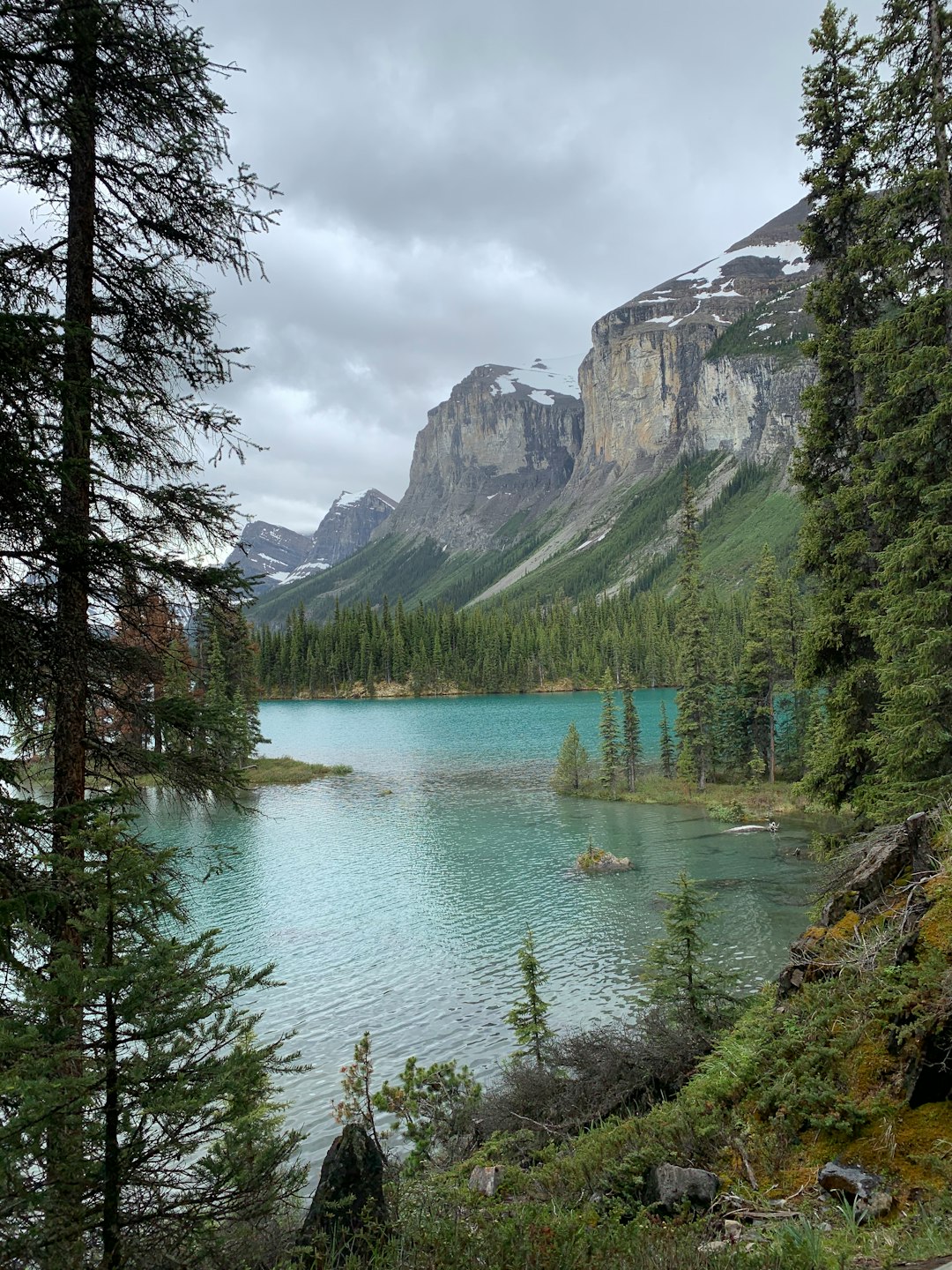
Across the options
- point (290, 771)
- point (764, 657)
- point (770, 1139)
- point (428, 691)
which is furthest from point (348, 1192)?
point (428, 691)

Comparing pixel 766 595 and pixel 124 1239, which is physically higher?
pixel 766 595

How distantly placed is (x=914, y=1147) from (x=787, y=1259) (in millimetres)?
2367

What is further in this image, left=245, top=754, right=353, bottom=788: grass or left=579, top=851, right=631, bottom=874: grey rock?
left=245, top=754, right=353, bottom=788: grass

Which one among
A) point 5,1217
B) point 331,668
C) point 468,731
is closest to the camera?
point 5,1217

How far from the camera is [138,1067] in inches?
170

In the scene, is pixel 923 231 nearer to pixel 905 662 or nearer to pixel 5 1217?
pixel 905 662

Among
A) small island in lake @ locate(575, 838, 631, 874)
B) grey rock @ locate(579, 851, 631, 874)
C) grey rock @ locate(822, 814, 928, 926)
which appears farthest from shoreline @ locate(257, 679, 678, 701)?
grey rock @ locate(822, 814, 928, 926)

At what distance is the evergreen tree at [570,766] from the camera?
49438 millimetres

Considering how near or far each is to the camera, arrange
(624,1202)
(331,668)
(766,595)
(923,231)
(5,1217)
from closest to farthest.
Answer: (5,1217)
(624,1202)
(923,231)
(766,595)
(331,668)

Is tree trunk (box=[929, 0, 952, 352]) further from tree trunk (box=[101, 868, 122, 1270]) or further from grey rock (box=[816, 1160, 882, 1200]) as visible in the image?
tree trunk (box=[101, 868, 122, 1270])

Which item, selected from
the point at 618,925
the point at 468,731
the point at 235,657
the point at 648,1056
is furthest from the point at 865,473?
the point at 468,731

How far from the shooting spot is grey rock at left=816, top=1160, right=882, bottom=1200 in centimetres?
536

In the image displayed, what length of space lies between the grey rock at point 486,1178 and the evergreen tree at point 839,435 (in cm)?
1219

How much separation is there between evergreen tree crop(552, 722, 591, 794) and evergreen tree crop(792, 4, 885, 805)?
1261 inches
